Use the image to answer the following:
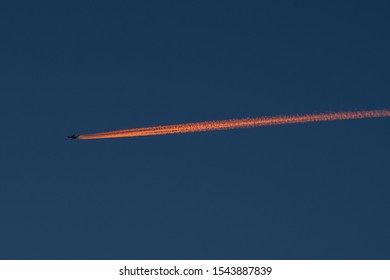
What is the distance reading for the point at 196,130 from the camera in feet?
650

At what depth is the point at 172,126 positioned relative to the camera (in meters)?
200
